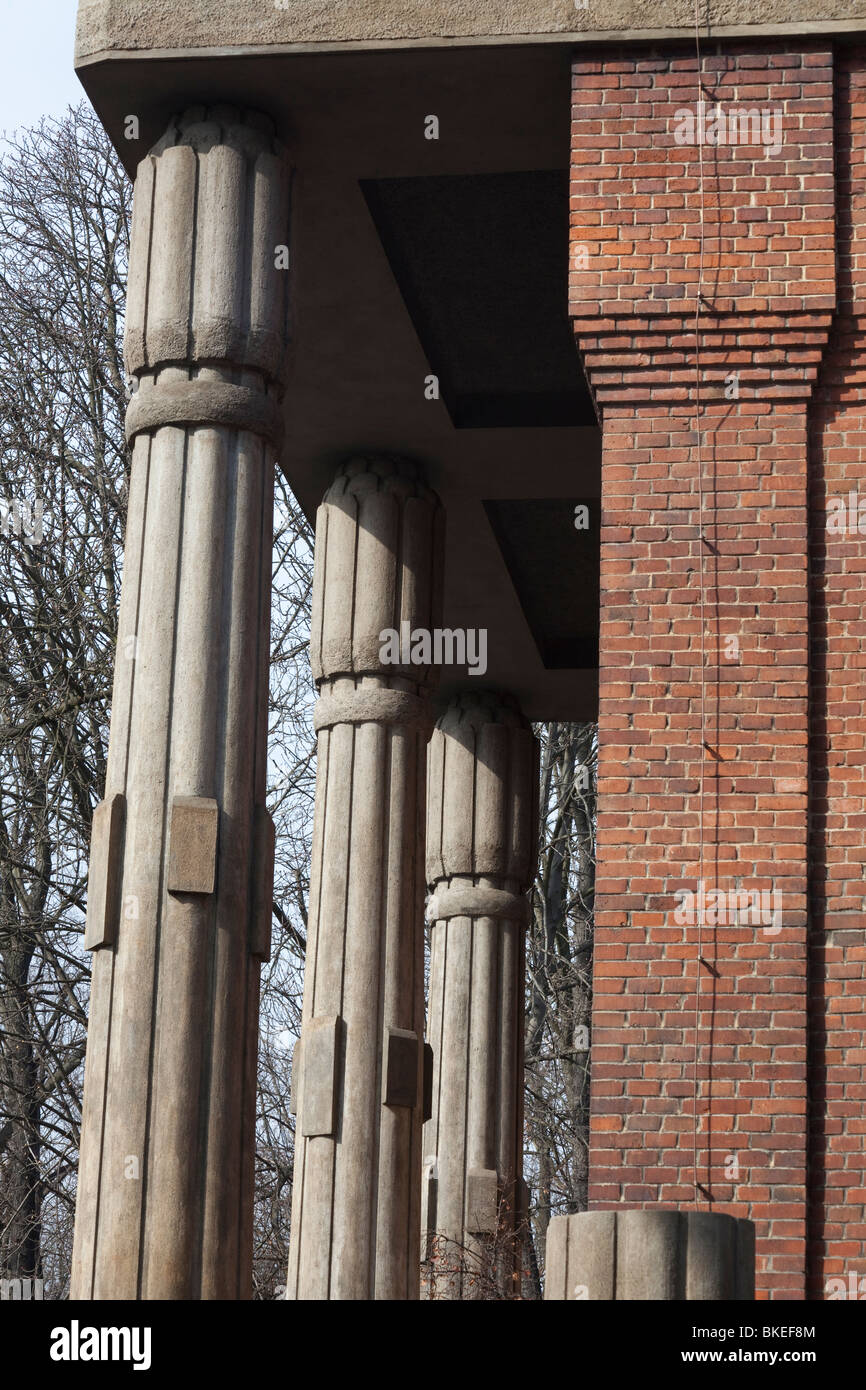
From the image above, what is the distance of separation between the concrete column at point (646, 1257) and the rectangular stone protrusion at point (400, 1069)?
7.66m

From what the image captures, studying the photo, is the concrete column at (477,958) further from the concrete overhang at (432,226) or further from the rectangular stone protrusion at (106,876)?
the rectangular stone protrusion at (106,876)

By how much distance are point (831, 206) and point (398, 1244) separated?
7.52 meters

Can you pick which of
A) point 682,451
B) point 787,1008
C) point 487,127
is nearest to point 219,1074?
point 787,1008

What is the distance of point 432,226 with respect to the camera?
47.8ft

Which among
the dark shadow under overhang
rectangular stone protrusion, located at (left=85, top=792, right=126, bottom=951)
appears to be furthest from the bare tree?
rectangular stone protrusion, located at (left=85, top=792, right=126, bottom=951)

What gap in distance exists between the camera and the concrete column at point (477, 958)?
19.6 m

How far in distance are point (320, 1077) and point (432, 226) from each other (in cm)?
581

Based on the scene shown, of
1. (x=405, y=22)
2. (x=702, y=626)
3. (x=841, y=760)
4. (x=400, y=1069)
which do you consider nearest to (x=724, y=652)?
(x=702, y=626)

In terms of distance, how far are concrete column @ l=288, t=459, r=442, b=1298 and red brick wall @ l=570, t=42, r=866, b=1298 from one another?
4.55 m

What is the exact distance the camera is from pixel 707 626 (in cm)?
1166

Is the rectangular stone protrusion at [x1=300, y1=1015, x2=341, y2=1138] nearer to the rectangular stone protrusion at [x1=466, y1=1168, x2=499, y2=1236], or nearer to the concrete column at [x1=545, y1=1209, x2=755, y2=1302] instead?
the rectangular stone protrusion at [x1=466, y1=1168, x2=499, y2=1236]

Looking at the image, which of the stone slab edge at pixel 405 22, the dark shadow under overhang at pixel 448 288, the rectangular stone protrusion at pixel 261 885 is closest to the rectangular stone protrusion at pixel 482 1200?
the dark shadow under overhang at pixel 448 288

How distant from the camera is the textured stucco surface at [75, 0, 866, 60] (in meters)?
12.1
